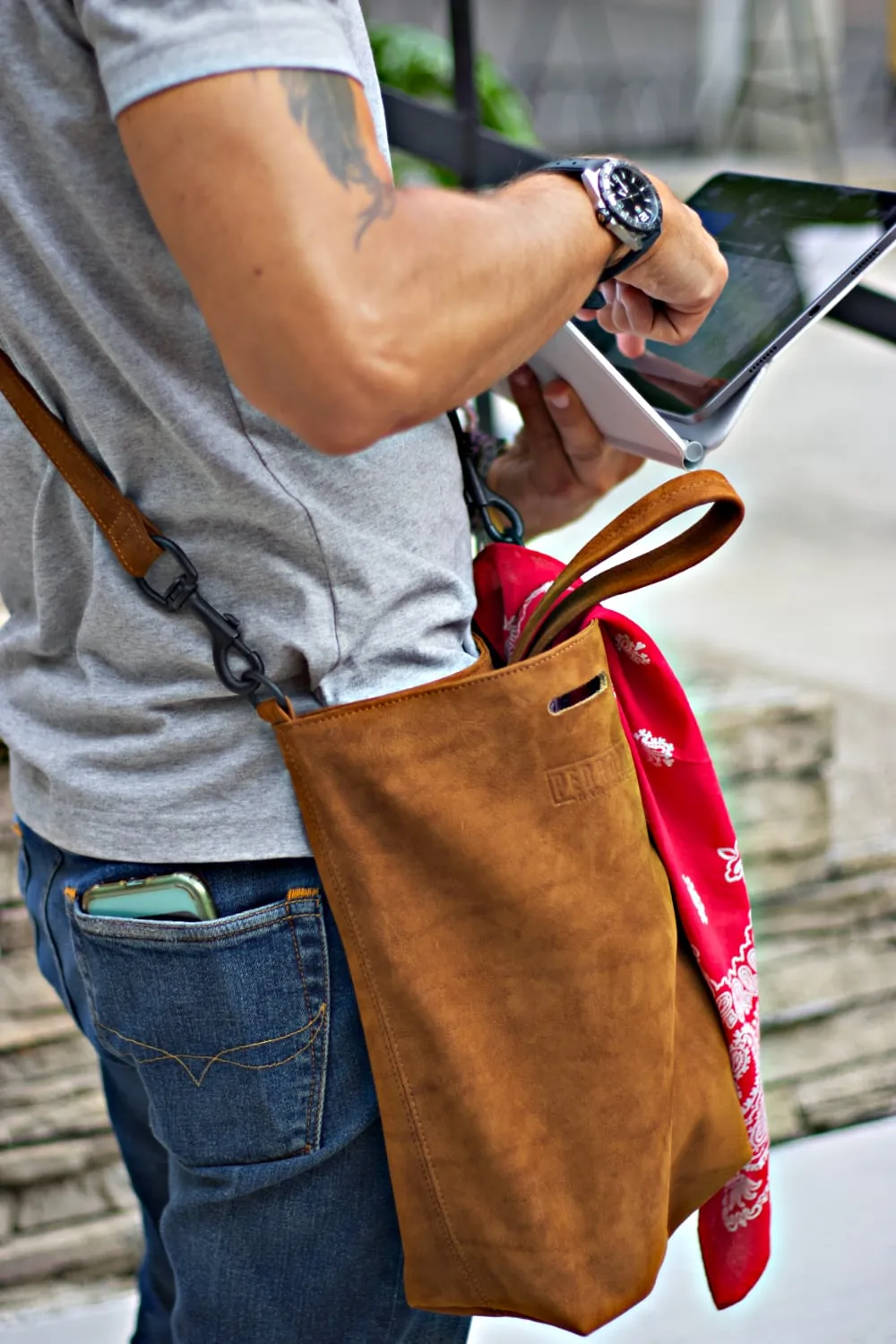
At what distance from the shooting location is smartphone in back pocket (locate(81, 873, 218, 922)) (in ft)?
2.51

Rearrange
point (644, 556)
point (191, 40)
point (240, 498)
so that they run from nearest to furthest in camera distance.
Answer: point (191, 40), point (240, 498), point (644, 556)

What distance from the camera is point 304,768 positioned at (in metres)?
0.75

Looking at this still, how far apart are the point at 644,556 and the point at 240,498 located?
10.2 inches

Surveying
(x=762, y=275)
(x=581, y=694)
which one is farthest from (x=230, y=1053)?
(x=762, y=275)

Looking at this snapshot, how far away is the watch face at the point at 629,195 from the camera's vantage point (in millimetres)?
723

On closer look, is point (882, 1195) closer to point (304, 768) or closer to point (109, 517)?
point (304, 768)

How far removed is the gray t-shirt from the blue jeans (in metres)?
0.04

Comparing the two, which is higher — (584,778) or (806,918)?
(584,778)

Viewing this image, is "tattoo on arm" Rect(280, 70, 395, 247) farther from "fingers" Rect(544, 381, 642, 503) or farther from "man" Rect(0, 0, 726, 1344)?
"fingers" Rect(544, 381, 642, 503)

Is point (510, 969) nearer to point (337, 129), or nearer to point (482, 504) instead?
point (482, 504)

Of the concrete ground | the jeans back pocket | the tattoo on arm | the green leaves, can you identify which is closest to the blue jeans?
the jeans back pocket

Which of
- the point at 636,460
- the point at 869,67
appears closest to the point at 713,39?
the point at 869,67

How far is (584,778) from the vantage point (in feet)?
2.62

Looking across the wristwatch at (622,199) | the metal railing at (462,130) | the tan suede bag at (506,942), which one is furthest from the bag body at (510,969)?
the metal railing at (462,130)
